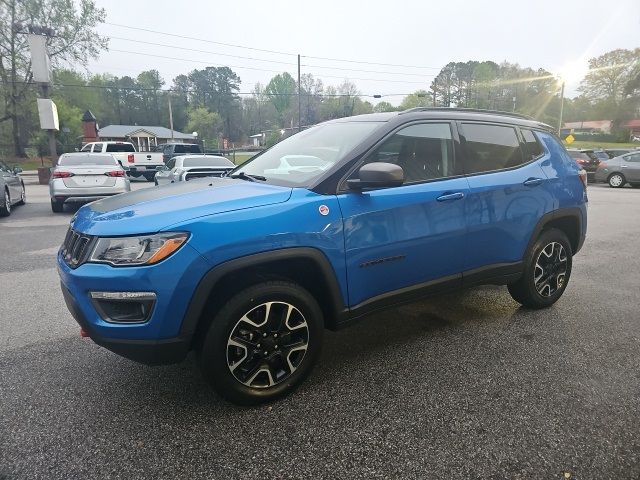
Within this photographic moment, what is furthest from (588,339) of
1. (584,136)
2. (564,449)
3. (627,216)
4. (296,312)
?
(584,136)

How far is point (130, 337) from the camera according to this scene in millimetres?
2266

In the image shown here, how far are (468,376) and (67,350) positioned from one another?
3007 mm

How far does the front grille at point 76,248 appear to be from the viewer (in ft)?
7.76

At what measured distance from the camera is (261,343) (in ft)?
8.32

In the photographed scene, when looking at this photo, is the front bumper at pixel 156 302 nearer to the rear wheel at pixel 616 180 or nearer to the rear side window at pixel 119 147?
the rear wheel at pixel 616 180

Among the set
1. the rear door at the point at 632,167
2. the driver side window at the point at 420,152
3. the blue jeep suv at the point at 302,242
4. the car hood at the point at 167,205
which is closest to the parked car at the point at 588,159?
the rear door at the point at 632,167

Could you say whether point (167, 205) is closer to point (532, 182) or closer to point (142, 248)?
point (142, 248)

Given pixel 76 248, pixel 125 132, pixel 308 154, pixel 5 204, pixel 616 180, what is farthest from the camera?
pixel 125 132

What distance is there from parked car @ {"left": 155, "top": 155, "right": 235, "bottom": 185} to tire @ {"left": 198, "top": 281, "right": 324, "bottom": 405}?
30.4 ft

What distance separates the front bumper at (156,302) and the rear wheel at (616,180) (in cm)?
2121

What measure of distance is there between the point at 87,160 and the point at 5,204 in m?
2.02

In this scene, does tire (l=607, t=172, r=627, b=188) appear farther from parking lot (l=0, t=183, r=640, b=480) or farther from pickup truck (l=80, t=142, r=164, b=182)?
pickup truck (l=80, t=142, r=164, b=182)

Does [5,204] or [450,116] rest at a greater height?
[450,116]

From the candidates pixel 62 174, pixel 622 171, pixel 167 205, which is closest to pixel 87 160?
pixel 62 174
